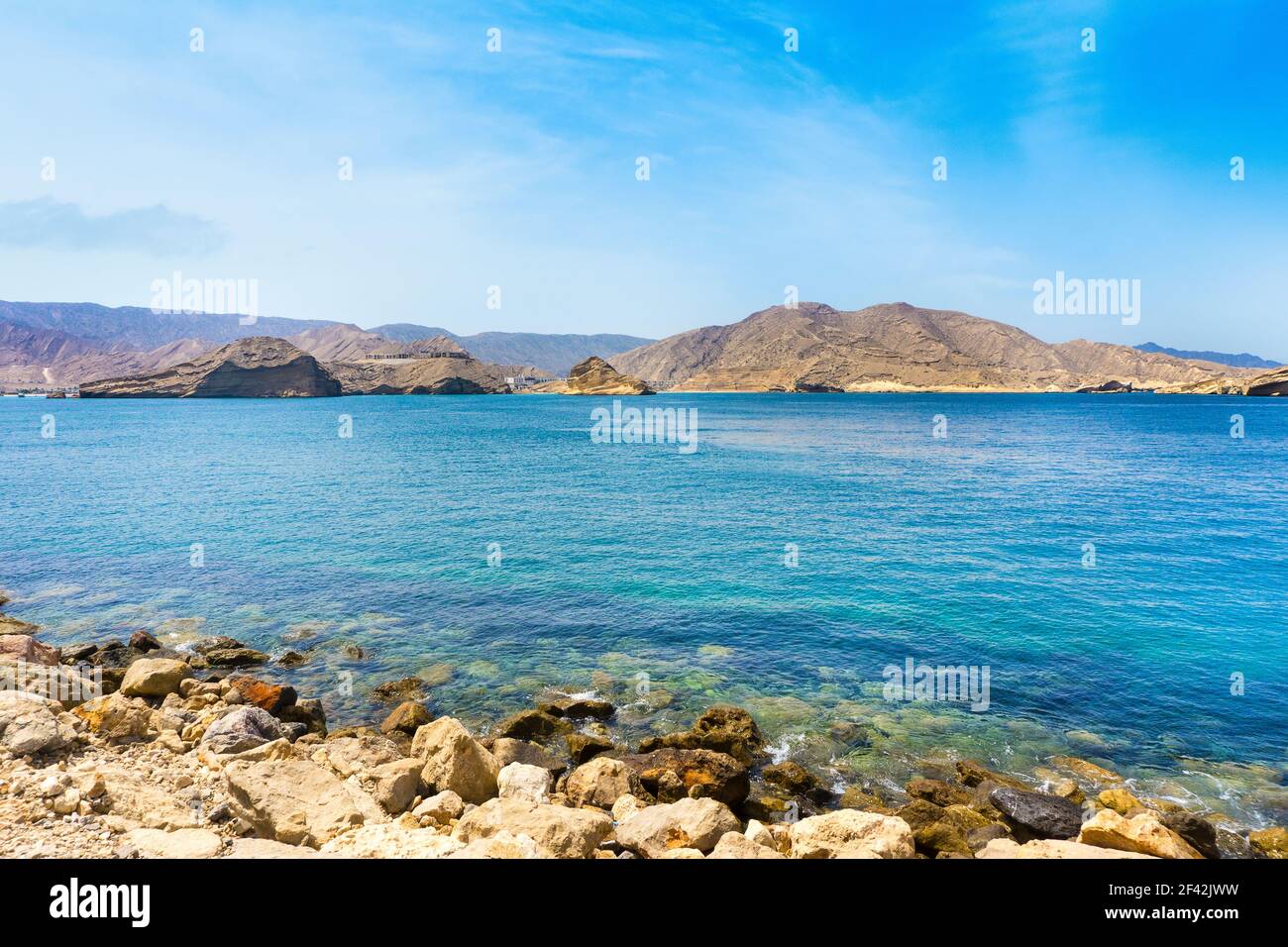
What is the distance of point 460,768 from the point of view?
1325 centimetres

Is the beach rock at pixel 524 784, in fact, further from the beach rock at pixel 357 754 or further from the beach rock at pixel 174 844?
the beach rock at pixel 174 844

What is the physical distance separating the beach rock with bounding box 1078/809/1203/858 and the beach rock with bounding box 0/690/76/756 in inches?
720

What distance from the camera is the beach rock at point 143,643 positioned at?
21.2 metres

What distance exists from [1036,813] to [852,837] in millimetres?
5047

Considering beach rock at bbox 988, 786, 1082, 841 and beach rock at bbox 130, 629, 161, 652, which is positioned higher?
beach rock at bbox 130, 629, 161, 652

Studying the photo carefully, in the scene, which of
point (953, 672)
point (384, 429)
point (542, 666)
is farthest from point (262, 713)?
point (384, 429)

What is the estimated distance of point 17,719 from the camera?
12.1 metres

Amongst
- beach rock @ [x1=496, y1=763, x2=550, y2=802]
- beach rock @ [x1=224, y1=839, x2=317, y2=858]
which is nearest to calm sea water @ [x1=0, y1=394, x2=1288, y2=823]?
beach rock @ [x1=496, y1=763, x2=550, y2=802]

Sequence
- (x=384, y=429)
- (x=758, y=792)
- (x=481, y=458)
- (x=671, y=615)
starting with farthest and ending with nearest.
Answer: (x=384, y=429), (x=481, y=458), (x=671, y=615), (x=758, y=792)

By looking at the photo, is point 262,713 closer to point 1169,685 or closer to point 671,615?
point 671,615

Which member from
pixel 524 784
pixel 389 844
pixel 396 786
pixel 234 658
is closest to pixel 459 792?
pixel 396 786

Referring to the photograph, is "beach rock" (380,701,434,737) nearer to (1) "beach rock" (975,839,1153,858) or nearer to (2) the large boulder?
(2) the large boulder

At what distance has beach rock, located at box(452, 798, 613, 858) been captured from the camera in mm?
10242
